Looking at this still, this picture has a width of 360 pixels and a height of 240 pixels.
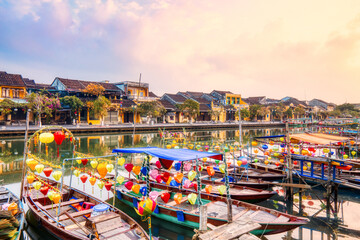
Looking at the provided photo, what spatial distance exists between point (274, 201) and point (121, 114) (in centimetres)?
3851

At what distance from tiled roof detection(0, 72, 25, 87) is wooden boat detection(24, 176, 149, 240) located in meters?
33.6

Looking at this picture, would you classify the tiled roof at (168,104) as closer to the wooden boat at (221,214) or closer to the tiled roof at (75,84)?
the tiled roof at (75,84)

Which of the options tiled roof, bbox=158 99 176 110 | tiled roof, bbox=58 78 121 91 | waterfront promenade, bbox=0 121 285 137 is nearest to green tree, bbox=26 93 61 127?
waterfront promenade, bbox=0 121 285 137

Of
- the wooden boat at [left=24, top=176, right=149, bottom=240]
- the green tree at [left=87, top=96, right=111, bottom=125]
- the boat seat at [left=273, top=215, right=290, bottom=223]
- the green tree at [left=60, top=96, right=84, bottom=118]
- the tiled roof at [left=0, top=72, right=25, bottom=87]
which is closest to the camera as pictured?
the wooden boat at [left=24, top=176, right=149, bottom=240]

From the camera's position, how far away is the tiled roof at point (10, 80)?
116 feet

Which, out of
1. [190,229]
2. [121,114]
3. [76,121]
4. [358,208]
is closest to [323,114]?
[121,114]

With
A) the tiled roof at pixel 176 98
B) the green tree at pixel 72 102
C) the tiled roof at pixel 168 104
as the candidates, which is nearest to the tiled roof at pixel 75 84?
the green tree at pixel 72 102

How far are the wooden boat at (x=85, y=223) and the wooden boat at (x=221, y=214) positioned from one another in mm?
1629

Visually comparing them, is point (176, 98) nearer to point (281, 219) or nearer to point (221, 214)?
point (221, 214)

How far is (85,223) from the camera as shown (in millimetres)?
7180

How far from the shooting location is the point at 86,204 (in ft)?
28.4

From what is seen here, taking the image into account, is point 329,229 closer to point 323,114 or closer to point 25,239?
point 25,239

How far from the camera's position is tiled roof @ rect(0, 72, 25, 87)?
35.4 meters

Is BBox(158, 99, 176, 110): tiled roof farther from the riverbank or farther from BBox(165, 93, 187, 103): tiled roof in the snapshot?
the riverbank
